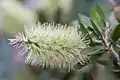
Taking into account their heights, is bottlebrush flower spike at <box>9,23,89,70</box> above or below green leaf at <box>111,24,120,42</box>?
below

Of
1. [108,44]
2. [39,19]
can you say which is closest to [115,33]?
[108,44]

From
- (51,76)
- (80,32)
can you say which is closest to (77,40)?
(80,32)

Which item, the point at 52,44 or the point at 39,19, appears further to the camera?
the point at 39,19

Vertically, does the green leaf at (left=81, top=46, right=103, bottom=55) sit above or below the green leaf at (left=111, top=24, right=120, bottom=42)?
below

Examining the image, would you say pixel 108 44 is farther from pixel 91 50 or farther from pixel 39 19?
pixel 39 19

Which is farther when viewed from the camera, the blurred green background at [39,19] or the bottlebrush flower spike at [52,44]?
the blurred green background at [39,19]

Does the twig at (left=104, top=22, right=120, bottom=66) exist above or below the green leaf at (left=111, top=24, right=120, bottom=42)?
below

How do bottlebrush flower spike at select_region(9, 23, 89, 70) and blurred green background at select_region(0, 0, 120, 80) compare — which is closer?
bottlebrush flower spike at select_region(9, 23, 89, 70)

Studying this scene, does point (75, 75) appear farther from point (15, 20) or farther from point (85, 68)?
point (15, 20)

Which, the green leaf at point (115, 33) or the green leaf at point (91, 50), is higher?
the green leaf at point (115, 33)
